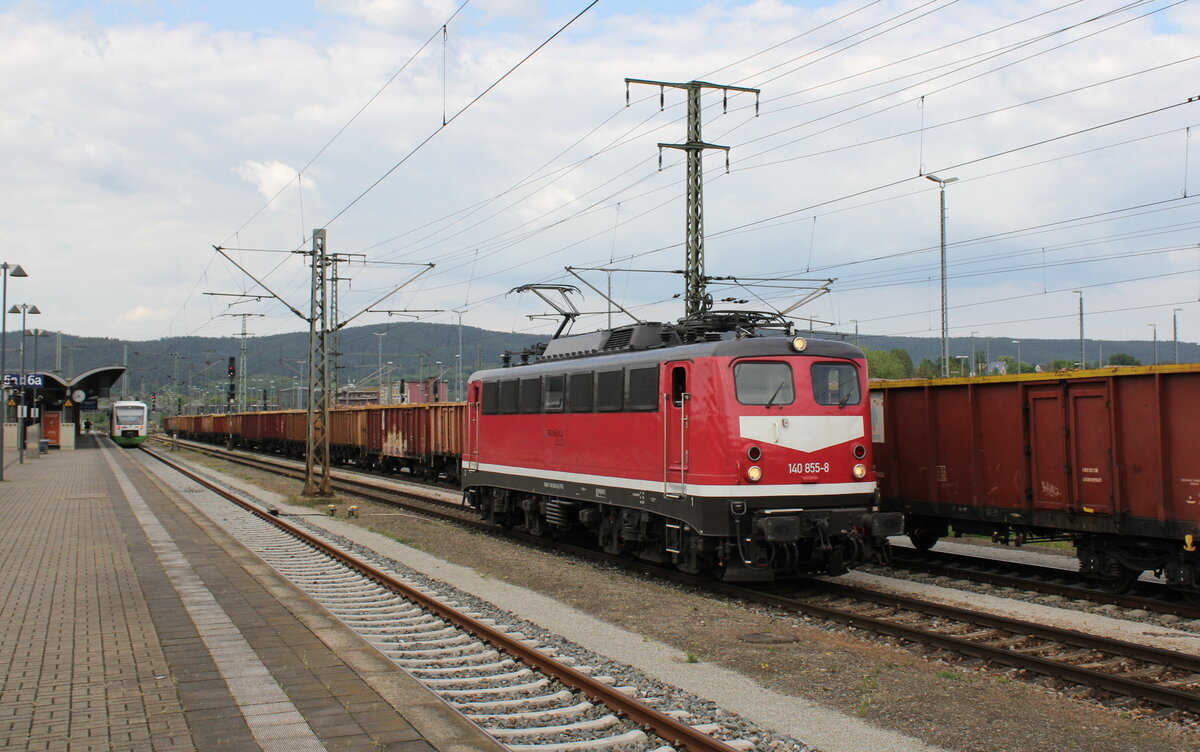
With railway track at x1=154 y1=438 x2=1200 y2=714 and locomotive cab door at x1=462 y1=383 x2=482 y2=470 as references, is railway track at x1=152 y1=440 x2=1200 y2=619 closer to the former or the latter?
railway track at x1=154 y1=438 x2=1200 y2=714

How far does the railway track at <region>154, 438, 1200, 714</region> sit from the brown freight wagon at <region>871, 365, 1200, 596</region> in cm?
245

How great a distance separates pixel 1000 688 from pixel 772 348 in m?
5.35

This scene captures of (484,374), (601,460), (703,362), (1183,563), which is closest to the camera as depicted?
(1183,563)

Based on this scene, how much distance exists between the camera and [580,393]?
617 inches

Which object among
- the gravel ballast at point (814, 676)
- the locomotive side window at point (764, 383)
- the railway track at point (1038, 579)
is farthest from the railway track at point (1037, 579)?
the locomotive side window at point (764, 383)

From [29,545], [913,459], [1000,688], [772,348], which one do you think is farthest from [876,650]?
[29,545]

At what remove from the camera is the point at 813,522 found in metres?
12.2

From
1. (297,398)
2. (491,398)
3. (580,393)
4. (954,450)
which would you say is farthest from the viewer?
(297,398)

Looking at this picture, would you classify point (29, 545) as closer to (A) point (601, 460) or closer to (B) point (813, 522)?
(A) point (601, 460)

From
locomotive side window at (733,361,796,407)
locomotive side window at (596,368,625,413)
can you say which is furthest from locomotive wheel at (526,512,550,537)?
locomotive side window at (733,361,796,407)

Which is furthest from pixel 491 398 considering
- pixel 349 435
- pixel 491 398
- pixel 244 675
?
pixel 349 435

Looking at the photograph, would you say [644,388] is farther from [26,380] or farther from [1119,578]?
[26,380]

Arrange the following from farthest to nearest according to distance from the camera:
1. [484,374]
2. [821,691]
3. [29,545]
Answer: [484,374]
[29,545]
[821,691]

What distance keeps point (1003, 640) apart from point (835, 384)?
4024mm
